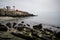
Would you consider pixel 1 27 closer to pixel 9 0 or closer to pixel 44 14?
pixel 9 0

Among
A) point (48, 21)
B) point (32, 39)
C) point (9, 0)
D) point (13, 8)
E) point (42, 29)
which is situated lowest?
point (32, 39)

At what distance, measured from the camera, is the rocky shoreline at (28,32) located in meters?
2.05

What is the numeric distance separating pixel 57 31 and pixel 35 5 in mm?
659

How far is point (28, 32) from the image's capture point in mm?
2090

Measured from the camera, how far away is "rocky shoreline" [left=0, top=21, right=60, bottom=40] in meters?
2.05

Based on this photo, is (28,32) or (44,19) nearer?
(28,32)

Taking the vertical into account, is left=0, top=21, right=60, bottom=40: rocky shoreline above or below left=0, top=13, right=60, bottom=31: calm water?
below

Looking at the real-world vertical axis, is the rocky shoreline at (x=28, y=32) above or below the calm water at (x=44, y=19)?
below

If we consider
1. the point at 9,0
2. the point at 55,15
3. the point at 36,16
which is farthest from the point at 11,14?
the point at 55,15

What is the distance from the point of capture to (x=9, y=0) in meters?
2.21

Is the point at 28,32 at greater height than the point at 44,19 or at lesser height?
lesser

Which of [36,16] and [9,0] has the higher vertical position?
[9,0]

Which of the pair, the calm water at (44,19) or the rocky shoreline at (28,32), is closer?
the rocky shoreline at (28,32)

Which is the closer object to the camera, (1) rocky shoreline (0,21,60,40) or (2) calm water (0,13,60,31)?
(1) rocky shoreline (0,21,60,40)
